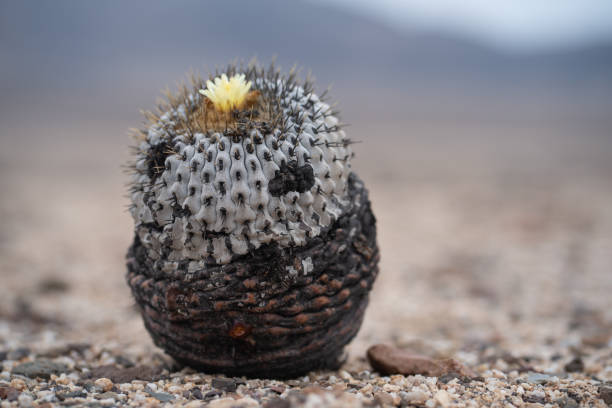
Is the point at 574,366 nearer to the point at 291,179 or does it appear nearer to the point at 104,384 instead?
the point at 291,179

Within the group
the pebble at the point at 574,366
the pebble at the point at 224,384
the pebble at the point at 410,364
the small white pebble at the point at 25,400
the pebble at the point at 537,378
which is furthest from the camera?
the pebble at the point at 574,366

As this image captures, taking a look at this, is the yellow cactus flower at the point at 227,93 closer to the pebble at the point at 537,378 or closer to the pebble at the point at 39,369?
the pebble at the point at 39,369

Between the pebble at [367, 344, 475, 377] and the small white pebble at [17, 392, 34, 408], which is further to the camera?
the pebble at [367, 344, 475, 377]

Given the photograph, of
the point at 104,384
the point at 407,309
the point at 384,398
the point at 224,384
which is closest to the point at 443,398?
the point at 384,398

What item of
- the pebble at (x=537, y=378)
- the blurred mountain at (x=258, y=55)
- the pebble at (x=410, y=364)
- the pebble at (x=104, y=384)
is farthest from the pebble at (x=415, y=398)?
the blurred mountain at (x=258, y=55)

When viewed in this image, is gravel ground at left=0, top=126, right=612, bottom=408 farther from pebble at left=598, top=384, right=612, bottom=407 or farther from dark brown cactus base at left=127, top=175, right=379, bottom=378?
dark brown cactus base at left=127, top=175, right=379, bottom=378

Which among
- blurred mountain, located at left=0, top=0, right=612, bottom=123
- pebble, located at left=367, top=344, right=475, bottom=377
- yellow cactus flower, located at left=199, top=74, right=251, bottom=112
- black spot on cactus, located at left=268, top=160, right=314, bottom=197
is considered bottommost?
pebble, located at left=367, top=344, right=475, bottom=377

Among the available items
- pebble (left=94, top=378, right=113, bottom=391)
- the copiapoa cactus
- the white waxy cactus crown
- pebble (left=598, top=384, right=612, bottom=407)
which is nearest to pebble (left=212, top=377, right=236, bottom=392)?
the copiapoa cactus
